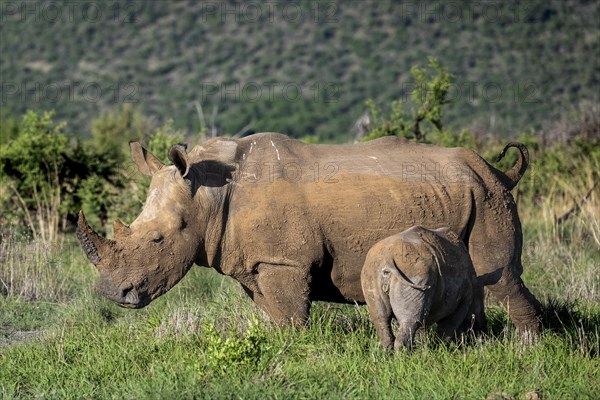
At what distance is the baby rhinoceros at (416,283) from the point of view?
23.6ft

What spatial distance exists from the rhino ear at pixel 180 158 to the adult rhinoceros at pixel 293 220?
1 cm

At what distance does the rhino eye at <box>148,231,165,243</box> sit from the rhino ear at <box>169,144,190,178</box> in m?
0.45

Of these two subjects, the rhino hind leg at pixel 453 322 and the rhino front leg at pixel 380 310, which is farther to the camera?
the rhino hind leg at pixel 453 322

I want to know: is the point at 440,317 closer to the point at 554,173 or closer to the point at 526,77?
the point at 554,173

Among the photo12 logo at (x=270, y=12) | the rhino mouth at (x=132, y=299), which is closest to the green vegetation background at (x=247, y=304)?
the rhino mouth at (x=132, y=299)

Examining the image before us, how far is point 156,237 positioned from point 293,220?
0.99 metres

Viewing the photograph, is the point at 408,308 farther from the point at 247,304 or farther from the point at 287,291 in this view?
the point at 247,304

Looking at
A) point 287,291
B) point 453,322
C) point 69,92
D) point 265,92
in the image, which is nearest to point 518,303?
point 453,322

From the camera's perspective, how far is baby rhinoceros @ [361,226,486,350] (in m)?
7.19

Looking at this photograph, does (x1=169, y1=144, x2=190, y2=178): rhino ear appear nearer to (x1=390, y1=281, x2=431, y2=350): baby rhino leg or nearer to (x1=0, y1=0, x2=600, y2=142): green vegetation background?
(x1=390, y1=281, x2=431, y2=350): baby rhino leg

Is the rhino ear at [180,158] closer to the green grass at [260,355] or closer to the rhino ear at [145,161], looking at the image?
the rhino ear at [145,161]

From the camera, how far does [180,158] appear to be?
803cm

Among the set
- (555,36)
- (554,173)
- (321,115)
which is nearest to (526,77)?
(555,36)

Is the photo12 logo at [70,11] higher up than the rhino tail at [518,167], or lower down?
lower down
